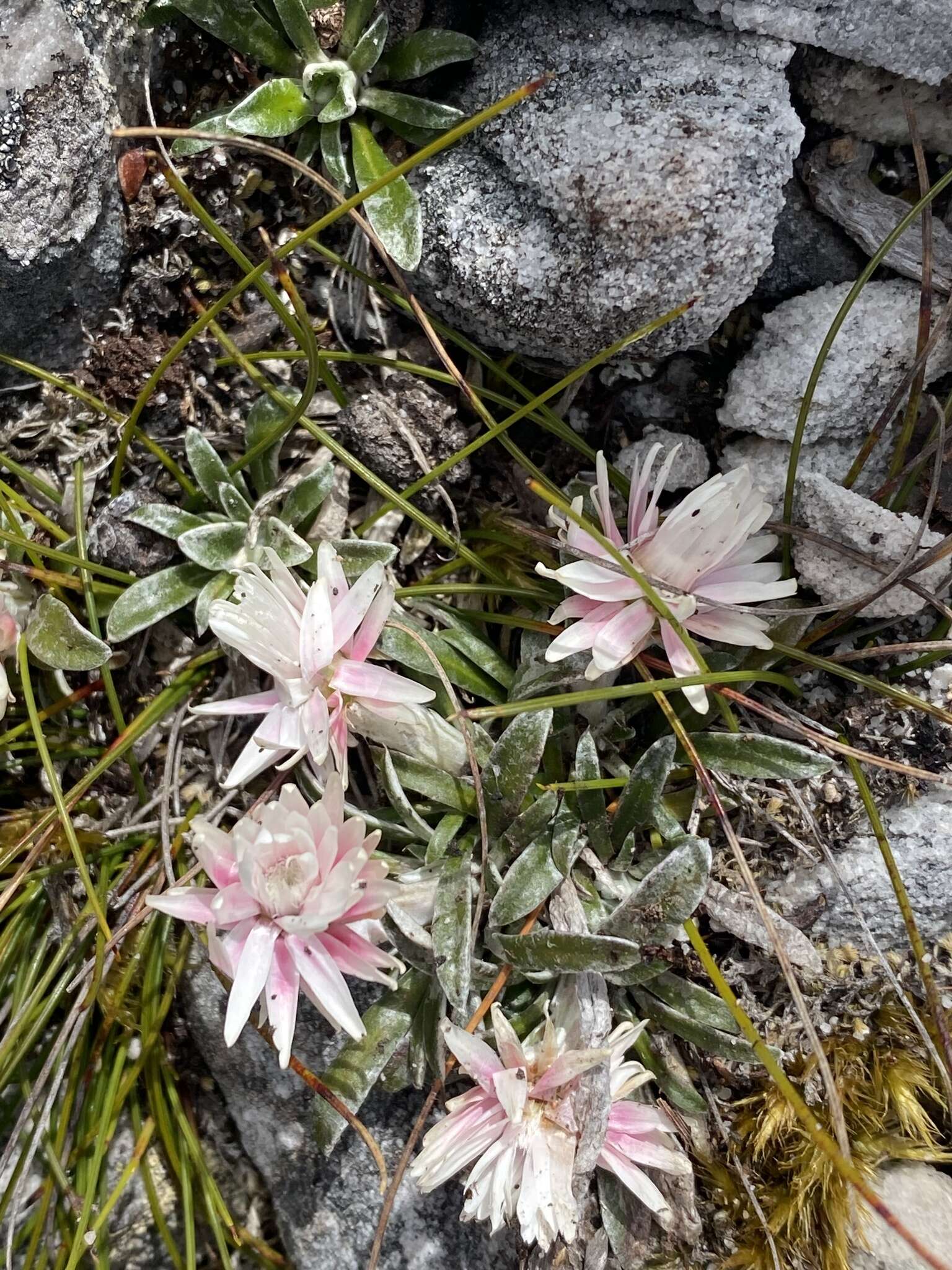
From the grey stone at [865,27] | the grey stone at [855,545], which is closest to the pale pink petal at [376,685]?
the grey stone at [855,545]

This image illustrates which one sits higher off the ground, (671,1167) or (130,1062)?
(671,1167)

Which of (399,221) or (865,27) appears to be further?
(399,221)

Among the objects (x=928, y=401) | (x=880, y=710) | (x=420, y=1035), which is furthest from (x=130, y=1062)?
(x=928, y=401)

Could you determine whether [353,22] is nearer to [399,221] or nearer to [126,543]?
[399,221]

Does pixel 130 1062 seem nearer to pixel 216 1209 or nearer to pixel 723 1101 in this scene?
→ pixel 216 1209

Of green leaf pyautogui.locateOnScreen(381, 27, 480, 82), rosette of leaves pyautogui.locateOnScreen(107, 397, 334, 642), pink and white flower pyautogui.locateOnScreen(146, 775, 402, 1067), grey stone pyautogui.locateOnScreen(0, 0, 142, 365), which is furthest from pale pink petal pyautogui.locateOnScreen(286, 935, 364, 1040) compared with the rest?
green leaf pyautogui.locateOnScreen(381, 27, 480, 82)

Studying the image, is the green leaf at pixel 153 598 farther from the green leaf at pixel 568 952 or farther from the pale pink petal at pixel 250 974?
the green leaf at pixel 568 952

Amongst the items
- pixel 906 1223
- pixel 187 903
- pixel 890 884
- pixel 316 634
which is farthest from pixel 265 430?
pixel 906 1223
